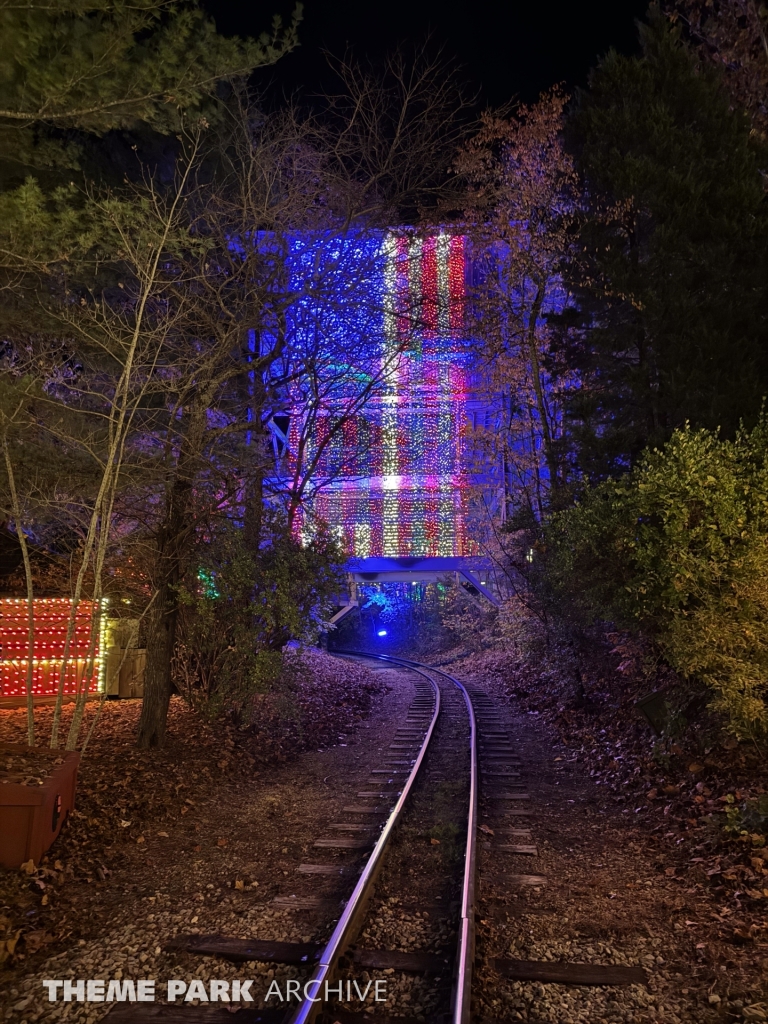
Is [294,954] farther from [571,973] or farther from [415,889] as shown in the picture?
[571,973]

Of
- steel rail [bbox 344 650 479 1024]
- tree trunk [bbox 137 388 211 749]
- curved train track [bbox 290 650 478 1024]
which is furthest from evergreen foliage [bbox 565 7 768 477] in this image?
tree trunk [bbox 137 388 211 749]

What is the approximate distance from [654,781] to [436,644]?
2684cm

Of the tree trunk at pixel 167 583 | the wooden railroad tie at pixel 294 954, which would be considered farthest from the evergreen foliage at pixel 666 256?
the wooden railroad tie at pixel 294 954

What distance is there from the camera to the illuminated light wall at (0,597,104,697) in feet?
37.7

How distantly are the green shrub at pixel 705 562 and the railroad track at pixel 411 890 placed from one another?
8.93 ft

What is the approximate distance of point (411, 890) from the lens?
5512mm

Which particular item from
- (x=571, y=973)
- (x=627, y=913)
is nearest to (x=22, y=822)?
(x=571, y=973)

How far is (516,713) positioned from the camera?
1498 cm

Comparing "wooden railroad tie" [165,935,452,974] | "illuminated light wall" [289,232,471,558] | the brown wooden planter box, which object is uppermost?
"illuminated light wall" [289,232,471,558]

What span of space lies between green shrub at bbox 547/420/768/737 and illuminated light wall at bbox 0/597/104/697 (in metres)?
8.88

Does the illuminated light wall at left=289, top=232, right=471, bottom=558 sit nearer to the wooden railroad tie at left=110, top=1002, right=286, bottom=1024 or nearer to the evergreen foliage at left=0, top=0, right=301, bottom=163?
the evergreen foliage at left=0, top=0, right=301, bottom=163

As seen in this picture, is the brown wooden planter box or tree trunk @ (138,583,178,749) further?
tree trunk @ (138,583,178,749)

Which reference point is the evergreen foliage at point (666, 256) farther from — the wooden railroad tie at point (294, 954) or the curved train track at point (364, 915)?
the wooden railroad tie at point (294, 954)

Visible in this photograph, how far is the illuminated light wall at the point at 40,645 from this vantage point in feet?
37.7
